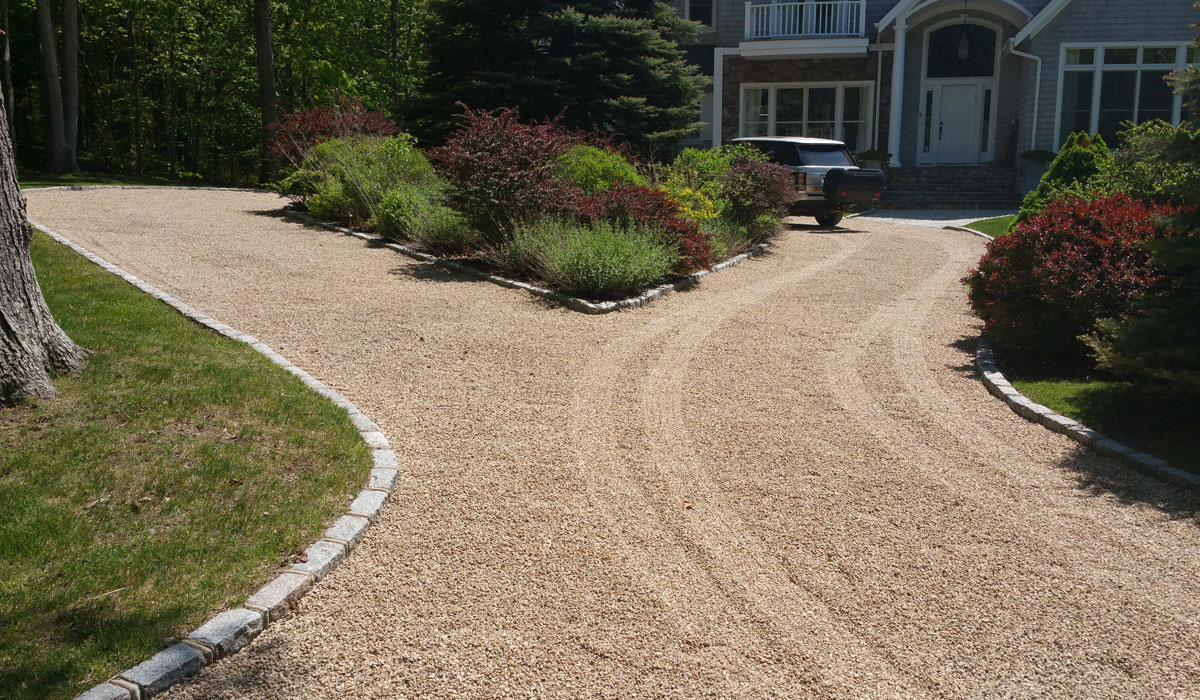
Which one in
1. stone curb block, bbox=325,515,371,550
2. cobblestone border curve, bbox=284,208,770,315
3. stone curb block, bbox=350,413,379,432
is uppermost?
cobblestone border curve, bbox=284,208,770,315

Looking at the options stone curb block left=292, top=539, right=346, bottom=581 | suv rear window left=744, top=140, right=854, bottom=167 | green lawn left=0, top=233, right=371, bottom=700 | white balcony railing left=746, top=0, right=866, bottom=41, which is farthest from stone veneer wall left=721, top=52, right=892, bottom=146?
stone curb block left=292, top=539, right=346, bottom=581

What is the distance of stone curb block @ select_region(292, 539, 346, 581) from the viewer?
4.01 meters

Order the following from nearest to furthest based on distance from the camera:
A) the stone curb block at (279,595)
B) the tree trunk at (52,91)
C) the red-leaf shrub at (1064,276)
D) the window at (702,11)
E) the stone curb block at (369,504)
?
the stone curb block at (279,595) → the stone curb block at (369,504) → the red-leaf shrub at (1064,276) → the tree trunk at (52,91) → the window at (702,11)

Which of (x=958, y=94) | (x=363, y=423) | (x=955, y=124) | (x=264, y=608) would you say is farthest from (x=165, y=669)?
(x=958, y=94)

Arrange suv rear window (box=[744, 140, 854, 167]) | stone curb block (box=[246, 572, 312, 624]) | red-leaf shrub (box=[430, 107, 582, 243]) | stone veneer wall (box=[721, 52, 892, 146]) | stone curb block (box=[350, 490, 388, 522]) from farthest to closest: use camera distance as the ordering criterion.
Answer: stone veneer wall (box=[721, 52, 892, 146]) < suv rear window (box=[744, 140, 854, 167]) < red-leaf shrub (box=[430, 107, 582, 243]) < stone curb block (box=[350, 490, 388, 522]) < stone curb block (box=[246, 572, 312, 624])

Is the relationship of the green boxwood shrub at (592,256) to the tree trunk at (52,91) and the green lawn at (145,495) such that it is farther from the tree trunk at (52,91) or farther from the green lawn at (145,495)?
the tree trunk at (52,91)

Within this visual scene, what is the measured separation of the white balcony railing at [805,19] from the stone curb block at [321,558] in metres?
24.9

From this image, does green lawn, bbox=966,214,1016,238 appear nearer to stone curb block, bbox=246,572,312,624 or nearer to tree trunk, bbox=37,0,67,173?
stone curb block, bbox=246,572,312,624

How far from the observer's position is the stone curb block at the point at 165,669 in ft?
10.4

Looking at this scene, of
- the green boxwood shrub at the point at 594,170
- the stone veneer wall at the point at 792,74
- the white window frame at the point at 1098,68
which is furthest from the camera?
the stone veneer wall at the point at 792,74

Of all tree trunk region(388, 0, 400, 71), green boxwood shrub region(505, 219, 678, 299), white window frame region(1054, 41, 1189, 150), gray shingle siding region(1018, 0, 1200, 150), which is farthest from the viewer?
tree trunk region(388, 0, 400, 71)

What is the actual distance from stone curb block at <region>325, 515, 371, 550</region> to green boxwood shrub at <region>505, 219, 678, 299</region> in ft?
19.2

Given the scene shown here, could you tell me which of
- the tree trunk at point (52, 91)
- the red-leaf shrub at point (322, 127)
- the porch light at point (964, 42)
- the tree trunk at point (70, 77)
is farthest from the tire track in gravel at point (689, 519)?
the tree trunk at point (70, 77)

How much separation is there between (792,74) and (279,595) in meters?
26.3
